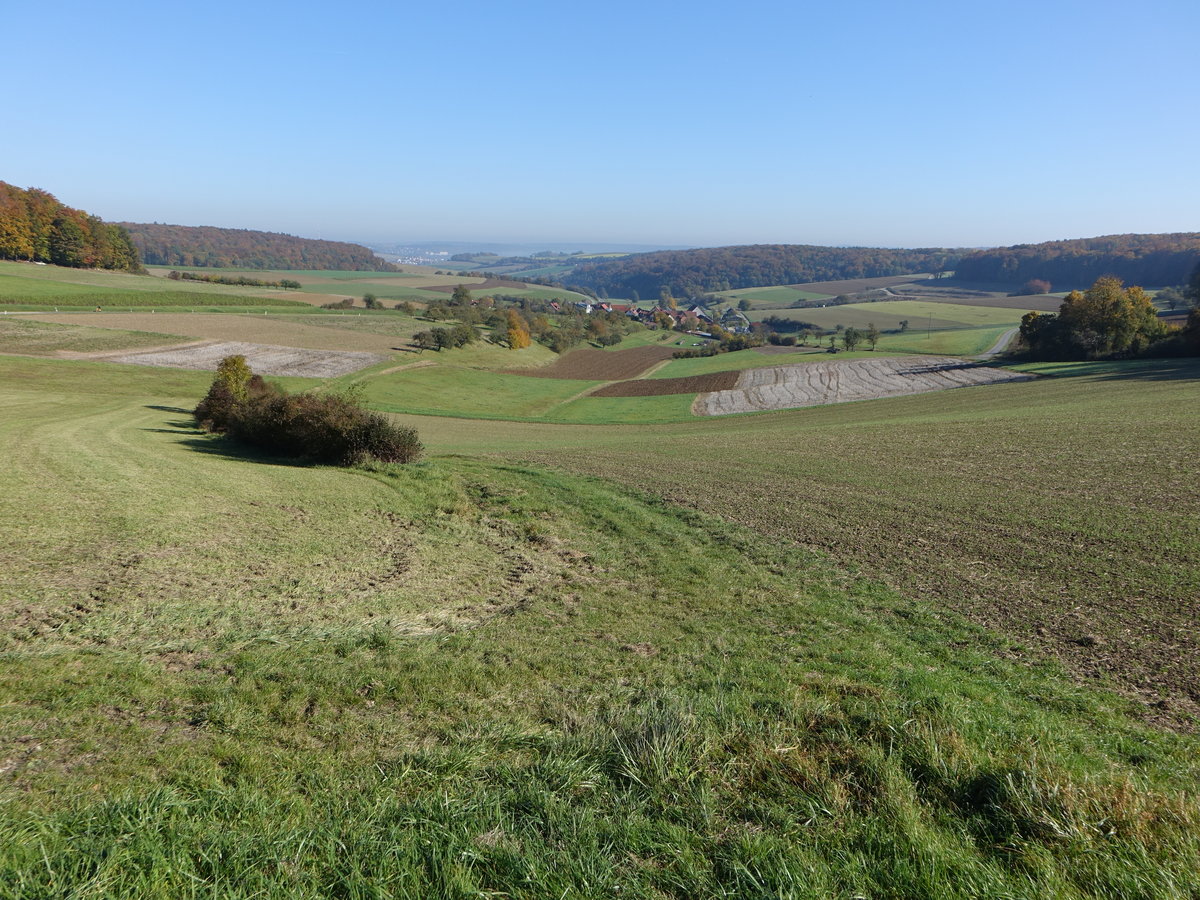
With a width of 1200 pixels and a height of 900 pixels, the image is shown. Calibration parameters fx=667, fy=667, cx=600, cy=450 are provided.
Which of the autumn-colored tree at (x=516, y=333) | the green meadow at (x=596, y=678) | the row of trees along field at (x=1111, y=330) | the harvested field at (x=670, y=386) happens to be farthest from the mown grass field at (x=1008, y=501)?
the autumn-colored tree at (x=516, y=333)

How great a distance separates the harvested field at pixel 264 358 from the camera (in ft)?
185

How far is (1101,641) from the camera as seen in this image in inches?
407

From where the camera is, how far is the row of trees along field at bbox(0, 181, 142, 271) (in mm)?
95250

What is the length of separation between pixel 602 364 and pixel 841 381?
34.6 meters

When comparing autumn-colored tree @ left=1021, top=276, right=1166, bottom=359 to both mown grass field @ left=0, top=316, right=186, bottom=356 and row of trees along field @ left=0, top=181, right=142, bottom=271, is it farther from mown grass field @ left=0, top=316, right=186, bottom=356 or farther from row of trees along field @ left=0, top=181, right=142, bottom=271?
row of trees along field @ left=0, top=181, right=142, bottom=271

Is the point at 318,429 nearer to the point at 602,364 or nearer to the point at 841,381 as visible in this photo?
the point at 841,381

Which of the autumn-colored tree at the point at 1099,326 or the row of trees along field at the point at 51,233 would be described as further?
the row of trees along field at the point at 51,233

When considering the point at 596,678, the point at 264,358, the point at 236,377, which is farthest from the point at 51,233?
the point at 596,678

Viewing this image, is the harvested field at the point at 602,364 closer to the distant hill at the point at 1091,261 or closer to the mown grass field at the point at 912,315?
the mown grass field at the point at 912,315

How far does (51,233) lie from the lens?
100 m

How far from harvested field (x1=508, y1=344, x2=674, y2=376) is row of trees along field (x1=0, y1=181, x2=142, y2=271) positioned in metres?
77.1

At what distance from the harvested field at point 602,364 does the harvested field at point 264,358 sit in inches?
746

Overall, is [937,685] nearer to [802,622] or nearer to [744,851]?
[802,622]

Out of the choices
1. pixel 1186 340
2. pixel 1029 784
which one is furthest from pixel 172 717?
pixel 1186 340
